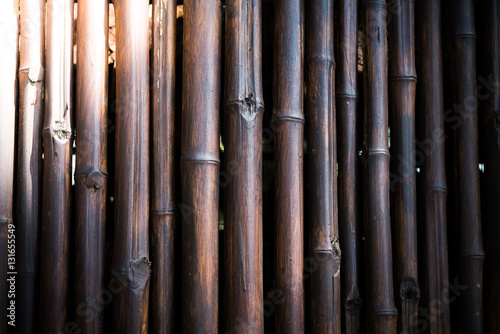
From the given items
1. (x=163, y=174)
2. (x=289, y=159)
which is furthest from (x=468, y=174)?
(x=163, y=174)

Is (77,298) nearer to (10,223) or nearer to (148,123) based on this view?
(10,223)

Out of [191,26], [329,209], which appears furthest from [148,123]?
[329,209]

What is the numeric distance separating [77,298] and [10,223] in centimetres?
31

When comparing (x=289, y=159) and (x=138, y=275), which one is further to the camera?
(x=289, y=159)

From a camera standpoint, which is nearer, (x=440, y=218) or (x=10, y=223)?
(x=10, y=223)

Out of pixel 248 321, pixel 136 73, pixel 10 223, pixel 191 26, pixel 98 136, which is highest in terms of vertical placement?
pixel 191 26

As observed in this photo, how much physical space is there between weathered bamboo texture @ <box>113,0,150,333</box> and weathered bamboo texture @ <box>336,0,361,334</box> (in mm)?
627

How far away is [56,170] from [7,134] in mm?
188

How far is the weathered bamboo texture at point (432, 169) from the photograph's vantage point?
2.21 meters

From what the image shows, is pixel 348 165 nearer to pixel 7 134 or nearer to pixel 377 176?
pixel 377 176

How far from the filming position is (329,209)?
2164mm

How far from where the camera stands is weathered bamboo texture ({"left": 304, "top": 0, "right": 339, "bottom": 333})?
6.99ft

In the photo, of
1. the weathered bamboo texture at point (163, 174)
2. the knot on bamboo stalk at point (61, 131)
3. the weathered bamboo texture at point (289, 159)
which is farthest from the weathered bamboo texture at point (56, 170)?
the weathered bamboo texture at point (289, 159)

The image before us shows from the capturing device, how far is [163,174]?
2.14 m
